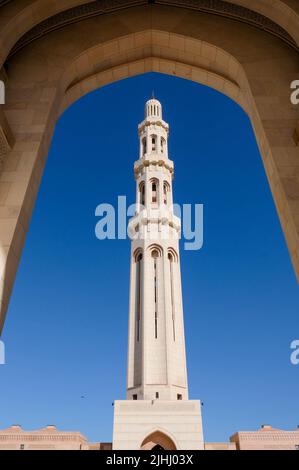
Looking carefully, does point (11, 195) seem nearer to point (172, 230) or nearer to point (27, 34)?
point (27, 34)

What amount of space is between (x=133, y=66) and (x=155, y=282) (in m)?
25.2

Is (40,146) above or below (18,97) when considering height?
below

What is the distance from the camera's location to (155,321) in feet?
97.2

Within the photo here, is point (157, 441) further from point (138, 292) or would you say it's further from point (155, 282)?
point (155, 282)

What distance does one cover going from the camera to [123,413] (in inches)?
947

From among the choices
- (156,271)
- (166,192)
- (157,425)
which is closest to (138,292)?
(156,271)

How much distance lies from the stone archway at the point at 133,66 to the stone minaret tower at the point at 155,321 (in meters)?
21.3

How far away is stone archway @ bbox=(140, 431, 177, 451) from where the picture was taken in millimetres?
23500

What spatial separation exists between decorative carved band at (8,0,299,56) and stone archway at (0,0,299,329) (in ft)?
0.06

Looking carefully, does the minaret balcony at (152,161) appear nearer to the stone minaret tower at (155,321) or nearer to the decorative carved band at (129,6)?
the stone minaret tower at (155,321)

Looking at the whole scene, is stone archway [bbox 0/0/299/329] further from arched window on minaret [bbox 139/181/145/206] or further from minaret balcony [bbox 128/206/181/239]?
arched window on minaret [bbox 139/181/145/206]

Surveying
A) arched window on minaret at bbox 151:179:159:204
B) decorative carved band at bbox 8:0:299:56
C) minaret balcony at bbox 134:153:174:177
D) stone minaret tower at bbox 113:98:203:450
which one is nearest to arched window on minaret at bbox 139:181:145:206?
stone minaret tower at bbox 113:98:203:450
